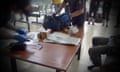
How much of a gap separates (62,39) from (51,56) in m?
0.28

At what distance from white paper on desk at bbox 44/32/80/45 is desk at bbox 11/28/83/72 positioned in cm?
6

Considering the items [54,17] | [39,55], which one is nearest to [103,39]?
[39,55]

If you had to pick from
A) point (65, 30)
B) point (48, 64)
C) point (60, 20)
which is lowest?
point (48, 64)

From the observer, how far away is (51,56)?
3.32 ft

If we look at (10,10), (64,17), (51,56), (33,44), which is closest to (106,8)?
(10,10)

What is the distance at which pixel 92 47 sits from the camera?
0.81 metres

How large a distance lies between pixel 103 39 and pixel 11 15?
46 cm

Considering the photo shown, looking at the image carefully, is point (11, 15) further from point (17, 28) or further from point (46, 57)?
point (46, 57)

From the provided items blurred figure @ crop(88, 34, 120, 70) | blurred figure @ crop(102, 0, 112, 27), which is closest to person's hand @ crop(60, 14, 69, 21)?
blurred figure @ crop(88, 34, 120, 70)

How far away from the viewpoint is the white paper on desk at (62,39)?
3.99 ft

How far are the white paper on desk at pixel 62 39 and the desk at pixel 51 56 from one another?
0.19 ft

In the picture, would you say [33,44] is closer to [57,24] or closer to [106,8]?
[57,24]

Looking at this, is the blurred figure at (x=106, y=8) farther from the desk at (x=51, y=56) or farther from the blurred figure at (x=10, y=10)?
the desk at (x=51, y=56)

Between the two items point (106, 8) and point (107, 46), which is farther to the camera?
point (107, 46)
